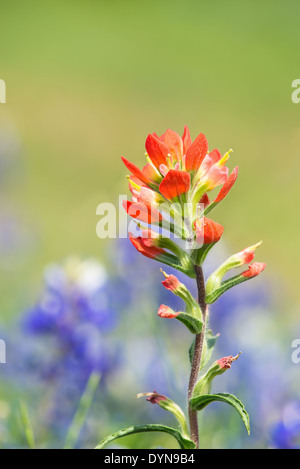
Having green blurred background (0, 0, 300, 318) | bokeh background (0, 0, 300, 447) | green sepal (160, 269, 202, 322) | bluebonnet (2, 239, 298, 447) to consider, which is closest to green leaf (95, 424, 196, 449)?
green sepal (160, 269, 202, 322)

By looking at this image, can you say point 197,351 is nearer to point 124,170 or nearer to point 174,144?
point 174,144

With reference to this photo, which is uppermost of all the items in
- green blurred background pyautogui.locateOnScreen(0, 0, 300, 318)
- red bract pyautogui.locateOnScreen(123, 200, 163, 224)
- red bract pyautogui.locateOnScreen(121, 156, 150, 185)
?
green blurred background pyautogui.locateOnScreen(0, 0, 300, 318)

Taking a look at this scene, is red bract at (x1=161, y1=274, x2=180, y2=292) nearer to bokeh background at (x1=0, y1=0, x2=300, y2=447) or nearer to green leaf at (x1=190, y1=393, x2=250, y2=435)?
green leaf at (x1=190, y1=393, x2=250, y2=435)

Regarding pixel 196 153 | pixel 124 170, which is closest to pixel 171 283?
pixel 196 153

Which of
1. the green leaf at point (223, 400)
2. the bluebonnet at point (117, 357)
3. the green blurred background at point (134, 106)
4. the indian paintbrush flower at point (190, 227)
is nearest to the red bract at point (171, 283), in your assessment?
the indian paintbrush flower at point (190, 227)

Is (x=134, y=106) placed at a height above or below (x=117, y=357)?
above
